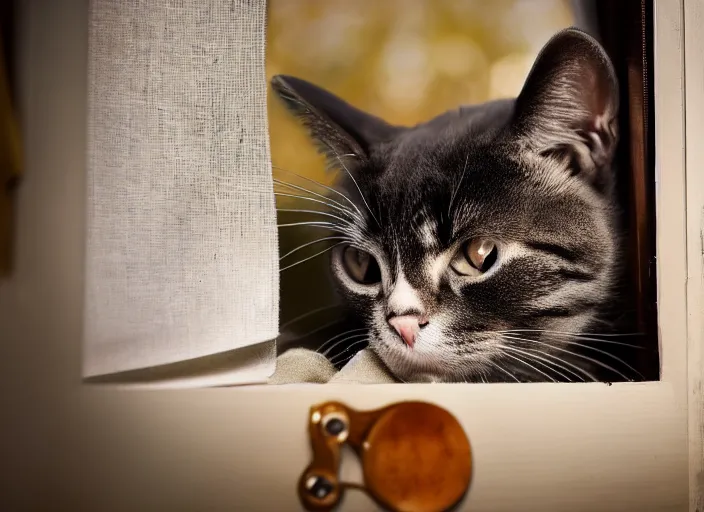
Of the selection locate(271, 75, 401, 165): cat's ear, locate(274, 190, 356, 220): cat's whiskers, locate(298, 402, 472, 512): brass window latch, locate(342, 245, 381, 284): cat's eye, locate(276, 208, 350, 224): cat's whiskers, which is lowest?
locate(298, 402, 472, 512): brass window latch

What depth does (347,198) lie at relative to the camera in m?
0.78

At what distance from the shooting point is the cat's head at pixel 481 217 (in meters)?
0.75

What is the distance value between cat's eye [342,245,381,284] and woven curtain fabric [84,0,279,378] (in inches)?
4.0

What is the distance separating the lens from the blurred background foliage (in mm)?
766

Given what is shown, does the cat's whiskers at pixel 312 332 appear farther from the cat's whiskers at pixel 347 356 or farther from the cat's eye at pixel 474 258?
the cat's eye at pixel 474 258

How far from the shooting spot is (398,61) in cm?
77

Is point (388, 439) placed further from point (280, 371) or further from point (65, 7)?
point (65, 7)

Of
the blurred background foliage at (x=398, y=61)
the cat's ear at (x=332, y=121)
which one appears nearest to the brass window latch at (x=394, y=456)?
the blurred background foliage at (x=398, y=61)

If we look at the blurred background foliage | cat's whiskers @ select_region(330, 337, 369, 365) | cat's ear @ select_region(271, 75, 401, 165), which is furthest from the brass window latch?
cat's ear @ select_region(271, 75, 401, 165)

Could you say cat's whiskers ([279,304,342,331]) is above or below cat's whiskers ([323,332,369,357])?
above

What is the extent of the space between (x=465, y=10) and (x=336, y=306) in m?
0.46

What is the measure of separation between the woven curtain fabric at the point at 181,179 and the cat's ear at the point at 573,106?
0.38 m

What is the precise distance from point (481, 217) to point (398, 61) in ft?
0.82

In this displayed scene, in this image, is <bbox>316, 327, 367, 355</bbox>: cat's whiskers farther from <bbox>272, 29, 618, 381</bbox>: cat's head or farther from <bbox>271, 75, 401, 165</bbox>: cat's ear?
<bbox>271, 75, 401, 165</bbox>: cat's ear
